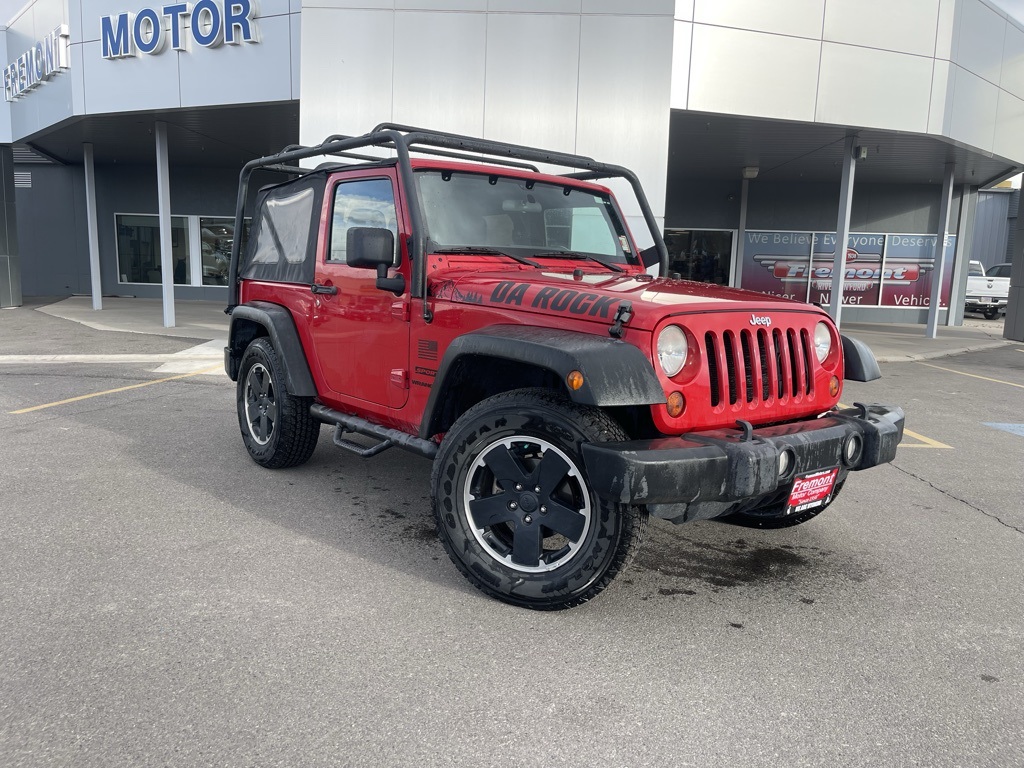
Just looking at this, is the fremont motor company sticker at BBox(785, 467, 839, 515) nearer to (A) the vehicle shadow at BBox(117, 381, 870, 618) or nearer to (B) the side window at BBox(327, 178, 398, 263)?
(A) the vehicle shadow at BBox(117, 381, 870, 618)

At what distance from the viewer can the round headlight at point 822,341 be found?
12.0ft

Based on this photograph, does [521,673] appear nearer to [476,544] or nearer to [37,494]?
[476,544]

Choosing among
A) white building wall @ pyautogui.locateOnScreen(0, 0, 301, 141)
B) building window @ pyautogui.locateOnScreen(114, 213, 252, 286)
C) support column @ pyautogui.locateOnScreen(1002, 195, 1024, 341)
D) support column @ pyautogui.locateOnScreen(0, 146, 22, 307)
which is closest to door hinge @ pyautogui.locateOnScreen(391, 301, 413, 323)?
white building wall @ pyautogui.locateOnScreen(0, 0, 301, 141)

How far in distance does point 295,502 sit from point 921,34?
12.9 metres

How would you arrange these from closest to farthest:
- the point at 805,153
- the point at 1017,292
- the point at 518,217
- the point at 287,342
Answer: the point at 518,217 < the point at 287,342 < the point at 805,153 < the point at 1017,292

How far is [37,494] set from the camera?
15.0ft

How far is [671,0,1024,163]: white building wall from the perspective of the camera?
1114cm

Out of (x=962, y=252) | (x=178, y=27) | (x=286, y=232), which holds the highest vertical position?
(x=178, y=27)

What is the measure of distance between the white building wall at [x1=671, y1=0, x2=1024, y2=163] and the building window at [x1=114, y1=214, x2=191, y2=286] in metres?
16.1

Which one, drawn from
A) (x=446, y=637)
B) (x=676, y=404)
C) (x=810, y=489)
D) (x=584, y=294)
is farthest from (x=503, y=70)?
(x=446, y=637)

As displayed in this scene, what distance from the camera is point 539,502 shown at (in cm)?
313

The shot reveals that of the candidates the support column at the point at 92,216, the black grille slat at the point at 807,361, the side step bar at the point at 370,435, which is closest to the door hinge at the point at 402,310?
the side step bar at the point at 370,435

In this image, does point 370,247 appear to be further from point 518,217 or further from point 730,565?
point 730,565

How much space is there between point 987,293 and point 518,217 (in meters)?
25.4
